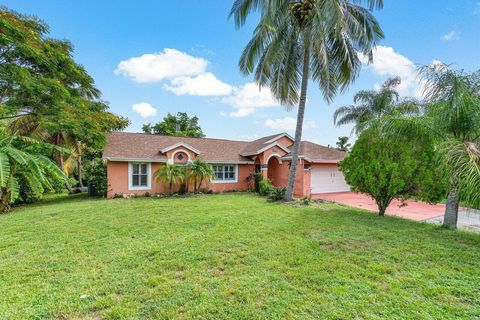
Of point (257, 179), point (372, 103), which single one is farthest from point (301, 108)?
point (372, 103)

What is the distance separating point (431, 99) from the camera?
796 cm

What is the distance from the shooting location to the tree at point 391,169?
873cm

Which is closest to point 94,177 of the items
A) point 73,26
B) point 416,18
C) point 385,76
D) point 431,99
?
point 73,26

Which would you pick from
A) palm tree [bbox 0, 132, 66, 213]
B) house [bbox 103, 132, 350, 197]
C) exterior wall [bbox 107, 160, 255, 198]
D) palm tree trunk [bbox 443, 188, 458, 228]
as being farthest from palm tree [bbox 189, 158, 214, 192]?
palm tree trunk [bbox 443, 188, 458, 228]

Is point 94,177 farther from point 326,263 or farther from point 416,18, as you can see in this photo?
point 416,18

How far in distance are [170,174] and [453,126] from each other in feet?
45.4

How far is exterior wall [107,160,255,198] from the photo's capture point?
15.1m

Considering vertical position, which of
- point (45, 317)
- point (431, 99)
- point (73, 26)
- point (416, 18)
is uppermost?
point (73, 26)

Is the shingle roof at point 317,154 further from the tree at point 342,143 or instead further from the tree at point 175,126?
the tree at point 342,143

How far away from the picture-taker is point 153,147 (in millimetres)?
17406

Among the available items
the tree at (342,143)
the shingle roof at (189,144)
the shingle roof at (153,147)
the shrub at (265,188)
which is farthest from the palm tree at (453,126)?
the tree at (342,143)

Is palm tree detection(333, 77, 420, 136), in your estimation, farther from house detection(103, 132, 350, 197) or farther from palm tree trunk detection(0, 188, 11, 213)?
palm tree trunk detection(0, 188, 11, 213)

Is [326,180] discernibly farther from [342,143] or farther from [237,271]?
[342,143]

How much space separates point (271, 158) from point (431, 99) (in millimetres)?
13173
